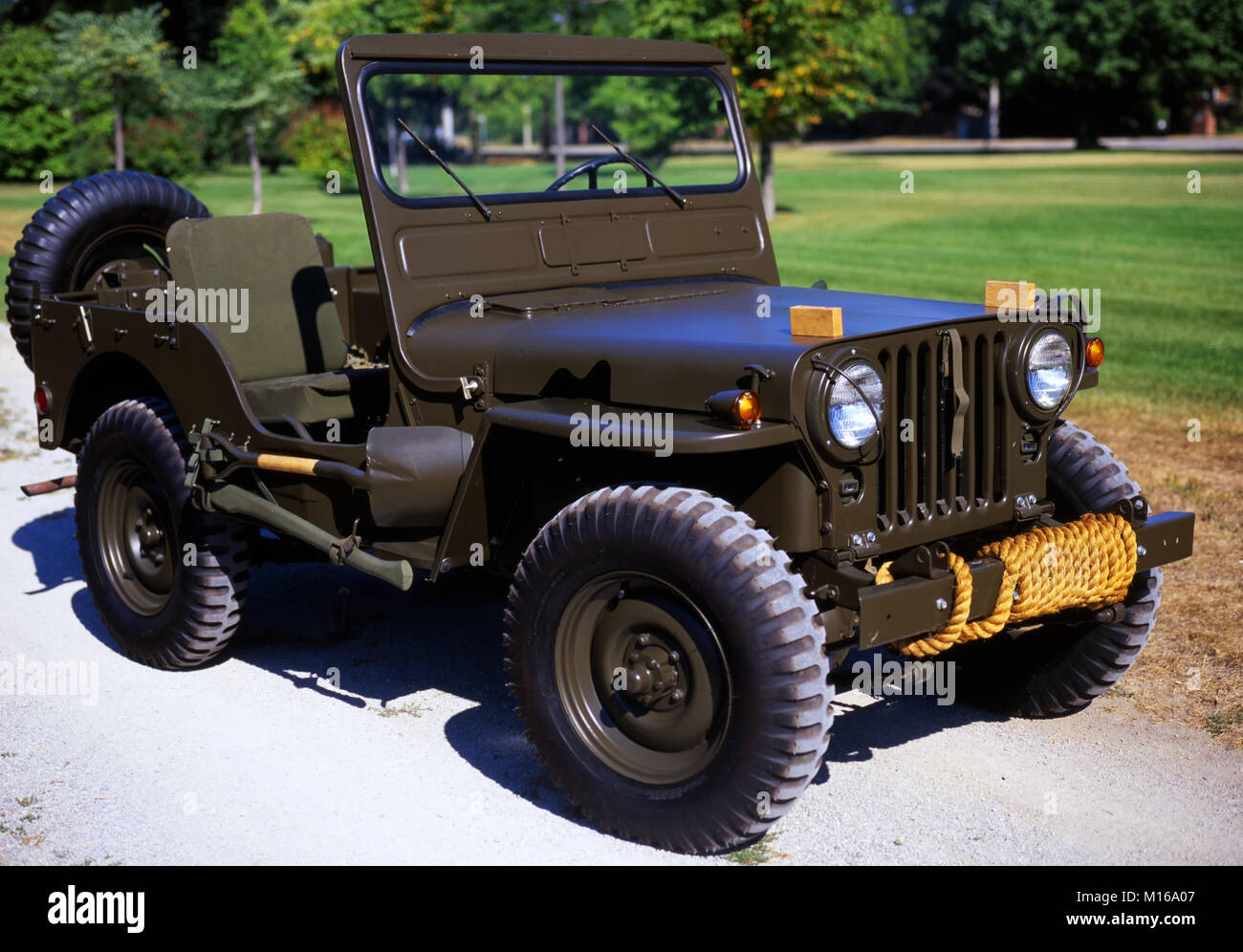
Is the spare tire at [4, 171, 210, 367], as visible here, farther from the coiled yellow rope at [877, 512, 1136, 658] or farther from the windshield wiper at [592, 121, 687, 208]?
the coiled yellow rope at [877, 512, 1136, 658]

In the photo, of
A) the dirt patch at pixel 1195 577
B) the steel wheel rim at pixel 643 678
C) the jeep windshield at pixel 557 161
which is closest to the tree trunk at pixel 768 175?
the dirt patch at pixel 1195 577

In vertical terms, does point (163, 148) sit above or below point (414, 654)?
above

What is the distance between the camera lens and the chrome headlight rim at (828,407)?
373 centimetres

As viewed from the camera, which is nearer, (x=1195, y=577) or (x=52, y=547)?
(x=1195, y=577)

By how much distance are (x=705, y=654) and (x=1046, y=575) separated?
1032 mm

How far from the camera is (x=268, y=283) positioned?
18.7ft

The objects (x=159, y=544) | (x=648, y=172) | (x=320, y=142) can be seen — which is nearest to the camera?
(x=648, y=172)

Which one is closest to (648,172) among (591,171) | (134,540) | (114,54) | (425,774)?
(591,171)

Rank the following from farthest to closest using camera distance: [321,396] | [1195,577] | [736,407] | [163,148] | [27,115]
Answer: [27,115]
[163,148]
[1195,577]
[321,396]
[736,407]

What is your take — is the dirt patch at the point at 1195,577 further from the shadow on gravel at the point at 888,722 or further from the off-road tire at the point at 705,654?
the off-road tire at the point at 705,654

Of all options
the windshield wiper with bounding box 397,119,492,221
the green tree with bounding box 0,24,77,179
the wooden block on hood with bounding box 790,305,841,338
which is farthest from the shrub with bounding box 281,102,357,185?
the wooden block on hood with bounding box 790,305,841,338

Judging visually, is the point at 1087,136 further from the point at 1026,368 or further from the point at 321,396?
the point at 1026,368
